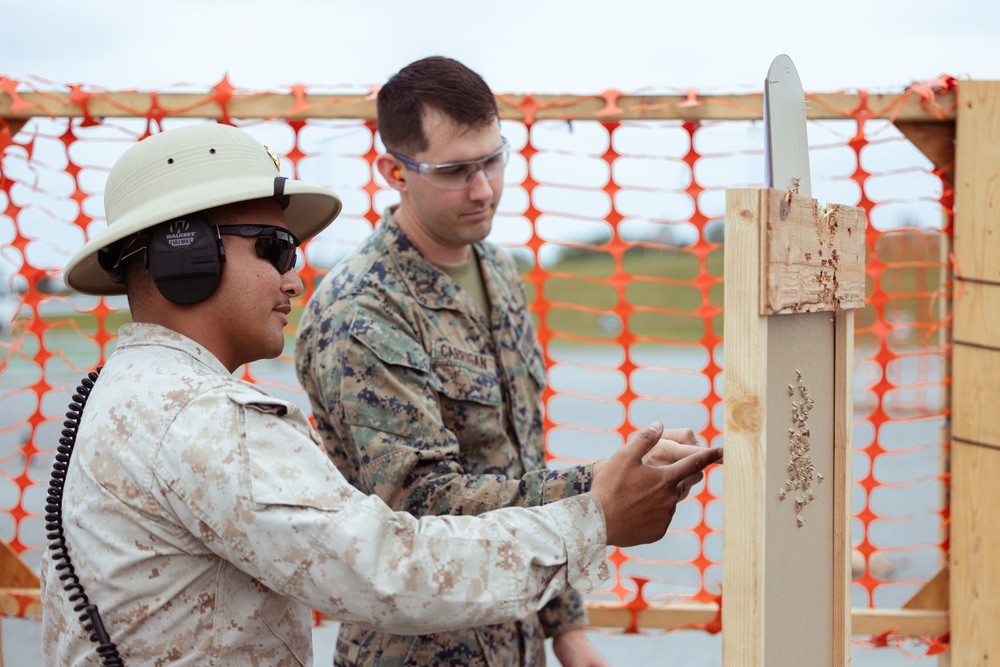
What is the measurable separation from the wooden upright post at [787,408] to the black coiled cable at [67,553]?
103cm

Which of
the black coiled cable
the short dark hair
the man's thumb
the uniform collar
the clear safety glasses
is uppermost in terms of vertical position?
the short dark hair

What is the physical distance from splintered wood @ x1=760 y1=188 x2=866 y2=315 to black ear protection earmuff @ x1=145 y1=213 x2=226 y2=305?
3.22 ft

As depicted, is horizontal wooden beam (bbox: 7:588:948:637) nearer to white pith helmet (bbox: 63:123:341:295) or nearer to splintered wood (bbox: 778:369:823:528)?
splintered wood (bbox: 778:369:823:528)

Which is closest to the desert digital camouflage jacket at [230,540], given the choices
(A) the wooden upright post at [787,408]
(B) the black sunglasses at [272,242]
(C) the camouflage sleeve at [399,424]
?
(B) the black sunglasses at [272,242]

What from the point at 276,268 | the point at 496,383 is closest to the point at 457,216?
the point at 496,383

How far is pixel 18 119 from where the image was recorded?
3.89 m

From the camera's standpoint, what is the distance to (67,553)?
1.67 m

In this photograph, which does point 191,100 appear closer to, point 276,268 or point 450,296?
point 450,296

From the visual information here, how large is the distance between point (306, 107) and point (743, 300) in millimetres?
2705

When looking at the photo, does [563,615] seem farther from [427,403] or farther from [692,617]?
[692,617]

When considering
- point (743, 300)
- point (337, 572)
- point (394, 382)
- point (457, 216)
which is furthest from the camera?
point (457, 216)

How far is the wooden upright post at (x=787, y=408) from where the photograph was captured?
1432 mm

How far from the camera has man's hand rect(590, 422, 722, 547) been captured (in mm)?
1893

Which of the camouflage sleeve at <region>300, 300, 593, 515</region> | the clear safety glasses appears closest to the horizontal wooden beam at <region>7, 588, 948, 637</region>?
the camouflage sleeve at <region>300, 300, 593, 515</region>
